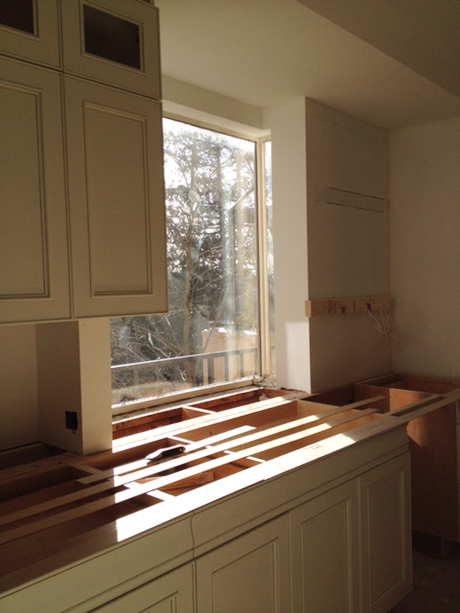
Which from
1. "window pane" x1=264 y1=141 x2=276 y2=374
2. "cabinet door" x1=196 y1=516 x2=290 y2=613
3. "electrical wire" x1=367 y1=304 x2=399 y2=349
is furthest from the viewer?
"electrical wire" x1=367 y1=304 x2=399 y2=349

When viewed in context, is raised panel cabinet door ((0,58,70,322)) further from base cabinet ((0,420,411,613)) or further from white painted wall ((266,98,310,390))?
white painted wall ((266,98,310,390))

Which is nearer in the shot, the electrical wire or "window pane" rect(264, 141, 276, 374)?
"window pane" rect(264, 141, 276, 374)

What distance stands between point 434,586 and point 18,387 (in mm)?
2173

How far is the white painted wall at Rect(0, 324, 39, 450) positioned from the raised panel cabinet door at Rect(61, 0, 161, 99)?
0.93 m

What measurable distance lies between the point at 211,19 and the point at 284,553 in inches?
73.7

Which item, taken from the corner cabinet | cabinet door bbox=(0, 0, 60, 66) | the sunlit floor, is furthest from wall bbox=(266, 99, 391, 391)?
cabinet door bbox=(0, 0, 60, 66)

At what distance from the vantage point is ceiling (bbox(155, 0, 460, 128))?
206 centimetres

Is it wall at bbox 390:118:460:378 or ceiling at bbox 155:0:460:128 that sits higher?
ceiling at bbox 155:0:460:128

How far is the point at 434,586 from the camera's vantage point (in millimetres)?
2775

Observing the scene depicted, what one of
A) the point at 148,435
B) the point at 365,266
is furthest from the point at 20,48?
the point at 365,266

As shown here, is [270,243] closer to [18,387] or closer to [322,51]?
[322,51]

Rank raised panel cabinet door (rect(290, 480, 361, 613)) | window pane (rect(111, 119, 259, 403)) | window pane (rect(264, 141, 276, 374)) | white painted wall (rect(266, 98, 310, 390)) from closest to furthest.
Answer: raised panel cabinet door (rect(290, 480, 361, 613)) → window pane (rect(111, 119, 259, 403)) → white painted wall (rect(266, 98, 310, 390)) → window pane (rect(264, 141, 276, 374))

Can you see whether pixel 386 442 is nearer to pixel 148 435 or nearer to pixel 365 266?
pixel 148 435

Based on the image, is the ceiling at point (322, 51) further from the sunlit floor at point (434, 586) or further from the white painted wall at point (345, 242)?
the sunlit floor at point (434, 586)
